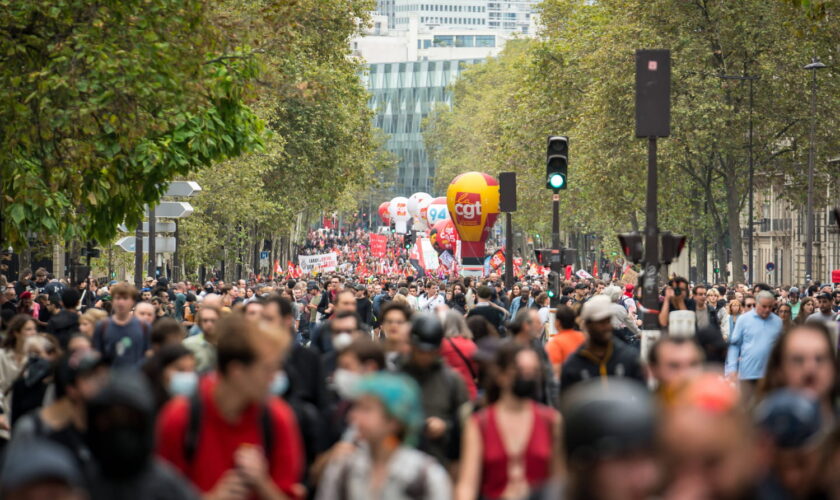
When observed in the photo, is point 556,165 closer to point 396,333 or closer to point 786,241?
point 396,333

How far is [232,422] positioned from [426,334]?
250cm

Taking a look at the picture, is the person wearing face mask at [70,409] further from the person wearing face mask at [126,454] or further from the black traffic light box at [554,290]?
the black traffic light box at [554,290]

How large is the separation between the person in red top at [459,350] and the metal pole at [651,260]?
5.18 metres

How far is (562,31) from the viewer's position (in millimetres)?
62781

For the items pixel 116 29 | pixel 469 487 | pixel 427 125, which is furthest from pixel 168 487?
pixel 427 125

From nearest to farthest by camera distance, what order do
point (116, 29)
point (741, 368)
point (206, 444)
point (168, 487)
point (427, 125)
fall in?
point (168, 487) < point (206, 444) < point (741, 368) < point (116, 29) < point (427, 125)

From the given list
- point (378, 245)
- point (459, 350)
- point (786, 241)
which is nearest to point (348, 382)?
point (459, 350)

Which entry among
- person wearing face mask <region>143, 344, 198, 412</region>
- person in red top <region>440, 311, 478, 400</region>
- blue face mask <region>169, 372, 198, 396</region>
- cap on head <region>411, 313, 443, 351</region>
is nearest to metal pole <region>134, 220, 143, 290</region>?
person in red top <region>440, 311, 478, 400</region>

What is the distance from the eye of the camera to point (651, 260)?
16.1 meters

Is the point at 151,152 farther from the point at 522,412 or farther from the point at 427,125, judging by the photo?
the point at 427,125

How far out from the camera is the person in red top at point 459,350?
10555 mm

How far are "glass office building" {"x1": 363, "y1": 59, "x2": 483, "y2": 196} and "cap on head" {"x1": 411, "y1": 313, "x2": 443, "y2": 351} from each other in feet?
579

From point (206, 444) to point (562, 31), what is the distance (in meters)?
57.9

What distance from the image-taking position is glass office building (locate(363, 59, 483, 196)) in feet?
613
